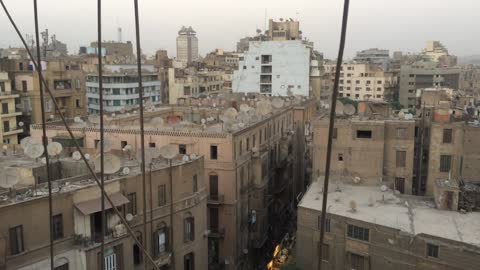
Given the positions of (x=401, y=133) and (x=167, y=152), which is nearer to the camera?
(x=167, y=152)

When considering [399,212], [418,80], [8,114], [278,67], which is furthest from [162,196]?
[418,80]

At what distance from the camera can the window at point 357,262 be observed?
69.5ft

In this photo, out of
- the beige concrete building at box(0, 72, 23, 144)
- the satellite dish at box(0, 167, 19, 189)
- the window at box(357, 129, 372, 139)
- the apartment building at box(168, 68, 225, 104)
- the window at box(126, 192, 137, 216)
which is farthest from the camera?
the apartment building at box(168, 68, 225, 104)

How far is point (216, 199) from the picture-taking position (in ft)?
94.5

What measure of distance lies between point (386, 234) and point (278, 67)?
49515 mm

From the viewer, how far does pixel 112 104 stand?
207ft

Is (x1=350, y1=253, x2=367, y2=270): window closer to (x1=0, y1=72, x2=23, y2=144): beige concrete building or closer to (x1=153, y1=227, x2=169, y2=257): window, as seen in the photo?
(x1=153, y1=227, x2=169, y2=257): window

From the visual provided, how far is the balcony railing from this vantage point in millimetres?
28578

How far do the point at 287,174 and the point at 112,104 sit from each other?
3153 cm

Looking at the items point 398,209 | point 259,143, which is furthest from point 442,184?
point 259,143

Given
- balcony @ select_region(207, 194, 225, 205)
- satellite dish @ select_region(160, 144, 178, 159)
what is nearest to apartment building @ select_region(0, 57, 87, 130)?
balcony @ select_region(207, 194, 225, 205)

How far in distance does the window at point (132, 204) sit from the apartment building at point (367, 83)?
248 ft

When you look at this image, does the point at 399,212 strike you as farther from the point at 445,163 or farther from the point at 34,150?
the point at 34,150

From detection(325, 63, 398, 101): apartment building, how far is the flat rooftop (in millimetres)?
67911
